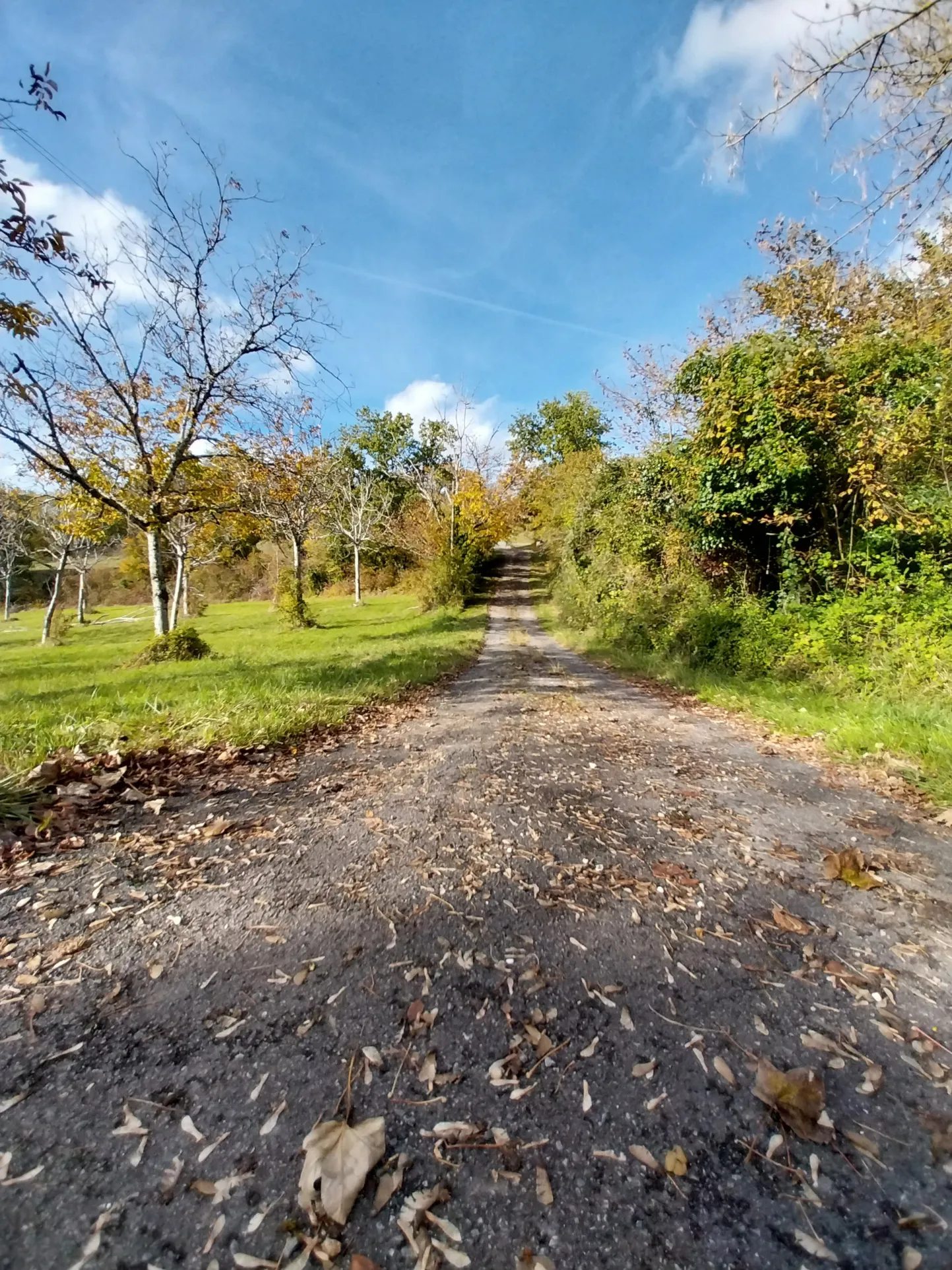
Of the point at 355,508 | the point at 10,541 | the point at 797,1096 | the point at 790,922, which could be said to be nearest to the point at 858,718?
the point at 790,922

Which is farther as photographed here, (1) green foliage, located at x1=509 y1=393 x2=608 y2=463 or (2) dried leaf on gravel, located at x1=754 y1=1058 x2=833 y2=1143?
(1) green foliage, located at x1=509 y1=393 x2=608 y2=463

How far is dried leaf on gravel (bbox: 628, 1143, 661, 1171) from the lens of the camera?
1.32m

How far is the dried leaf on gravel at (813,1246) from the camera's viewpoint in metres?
1.14

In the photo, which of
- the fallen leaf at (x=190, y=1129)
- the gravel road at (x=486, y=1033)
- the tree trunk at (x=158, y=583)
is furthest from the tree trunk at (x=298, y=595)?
the fallen leaf at (x=190, y=1129)

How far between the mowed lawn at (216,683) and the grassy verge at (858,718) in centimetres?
476

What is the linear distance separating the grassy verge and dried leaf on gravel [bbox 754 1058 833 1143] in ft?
9.86

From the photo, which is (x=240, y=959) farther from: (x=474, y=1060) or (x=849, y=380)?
(x=849, y=380)

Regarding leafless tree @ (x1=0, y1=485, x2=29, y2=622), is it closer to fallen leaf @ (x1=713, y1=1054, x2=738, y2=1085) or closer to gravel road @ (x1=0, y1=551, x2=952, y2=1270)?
gravel road @ (x1=0, y1=551, x2=952, y2=1270)

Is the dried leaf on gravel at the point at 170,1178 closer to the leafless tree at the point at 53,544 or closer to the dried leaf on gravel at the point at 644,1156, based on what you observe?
the dried leaf on gravel at the point at 644,1156

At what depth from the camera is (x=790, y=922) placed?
2.31 metres

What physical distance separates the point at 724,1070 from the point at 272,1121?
1339 mm

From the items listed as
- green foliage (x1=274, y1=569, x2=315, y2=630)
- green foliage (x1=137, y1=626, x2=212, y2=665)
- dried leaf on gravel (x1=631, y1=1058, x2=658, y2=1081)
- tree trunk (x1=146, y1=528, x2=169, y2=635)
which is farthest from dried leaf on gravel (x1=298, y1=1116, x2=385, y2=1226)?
green foliage (x1=274, y1=569, x2=315, y2=630)

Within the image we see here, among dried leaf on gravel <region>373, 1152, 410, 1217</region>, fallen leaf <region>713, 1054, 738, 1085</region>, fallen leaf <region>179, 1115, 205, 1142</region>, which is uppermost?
fallen leaf <region>179, 1115, 205, 1142</region>

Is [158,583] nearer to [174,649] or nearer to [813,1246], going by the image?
[174,649]
